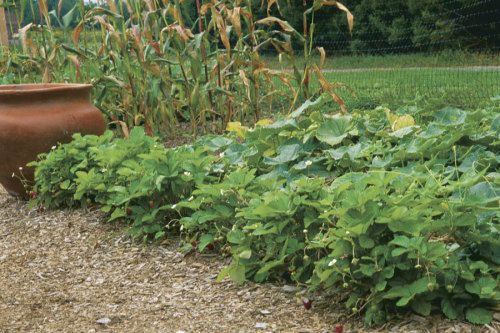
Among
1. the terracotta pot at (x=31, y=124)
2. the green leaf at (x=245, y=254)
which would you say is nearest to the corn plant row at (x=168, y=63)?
the terracotta pot at (x=31, y=124)

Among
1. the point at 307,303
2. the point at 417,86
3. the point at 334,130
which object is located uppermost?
the point at 334,130

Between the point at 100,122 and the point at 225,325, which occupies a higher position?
the point at 100,122

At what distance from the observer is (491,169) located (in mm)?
3023

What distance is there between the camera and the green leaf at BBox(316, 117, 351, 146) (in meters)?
3.41

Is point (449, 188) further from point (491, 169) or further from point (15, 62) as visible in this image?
point (15, 62)

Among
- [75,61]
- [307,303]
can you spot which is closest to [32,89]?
[75,61]

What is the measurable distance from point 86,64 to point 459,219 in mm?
4012

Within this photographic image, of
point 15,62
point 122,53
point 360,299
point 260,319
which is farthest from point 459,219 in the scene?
point 15,62

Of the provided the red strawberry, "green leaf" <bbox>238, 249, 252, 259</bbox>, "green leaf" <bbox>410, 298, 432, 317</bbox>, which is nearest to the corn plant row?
"green leaf" <bbox>238, 249, 252, 259</bbox>

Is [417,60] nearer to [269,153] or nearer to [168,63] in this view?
[168,63]

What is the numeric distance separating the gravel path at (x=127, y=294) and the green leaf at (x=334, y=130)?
0.82 m

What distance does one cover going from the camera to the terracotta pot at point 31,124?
4270 millimetres

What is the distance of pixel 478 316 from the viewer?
2.13 metres

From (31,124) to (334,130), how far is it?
186 centimetres
